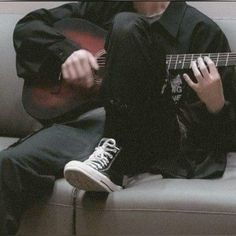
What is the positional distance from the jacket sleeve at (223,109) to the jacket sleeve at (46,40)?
35 centimetres

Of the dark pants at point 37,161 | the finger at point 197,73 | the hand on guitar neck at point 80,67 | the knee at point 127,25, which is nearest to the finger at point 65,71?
the hand on guitar neck at point 80,67

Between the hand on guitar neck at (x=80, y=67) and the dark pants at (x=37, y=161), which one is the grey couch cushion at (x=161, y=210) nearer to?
the dark pants at (x=37, y=161)

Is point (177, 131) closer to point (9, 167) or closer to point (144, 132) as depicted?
point (144, 132)

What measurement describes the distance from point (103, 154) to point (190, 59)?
387mm

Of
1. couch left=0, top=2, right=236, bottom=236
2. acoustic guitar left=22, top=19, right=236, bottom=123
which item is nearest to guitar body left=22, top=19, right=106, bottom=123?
acoustic guitar left=22, top=19, right=236, bottom=123

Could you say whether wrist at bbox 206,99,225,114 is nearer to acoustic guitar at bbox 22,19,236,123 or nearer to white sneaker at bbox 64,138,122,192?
acoustic guitar at bbox 22,19,236,123

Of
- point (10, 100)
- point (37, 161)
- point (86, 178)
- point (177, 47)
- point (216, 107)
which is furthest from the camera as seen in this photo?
point (10, 100)

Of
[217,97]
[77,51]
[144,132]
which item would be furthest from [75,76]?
[217,97]

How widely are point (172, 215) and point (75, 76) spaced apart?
534 mm

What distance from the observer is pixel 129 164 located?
168 centimetres

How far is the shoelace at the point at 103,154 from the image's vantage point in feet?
5.10

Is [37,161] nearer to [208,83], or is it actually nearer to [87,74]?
[87,74]

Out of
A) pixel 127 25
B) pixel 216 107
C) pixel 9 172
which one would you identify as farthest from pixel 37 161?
pixel 216 107

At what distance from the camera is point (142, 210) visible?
1.51m
